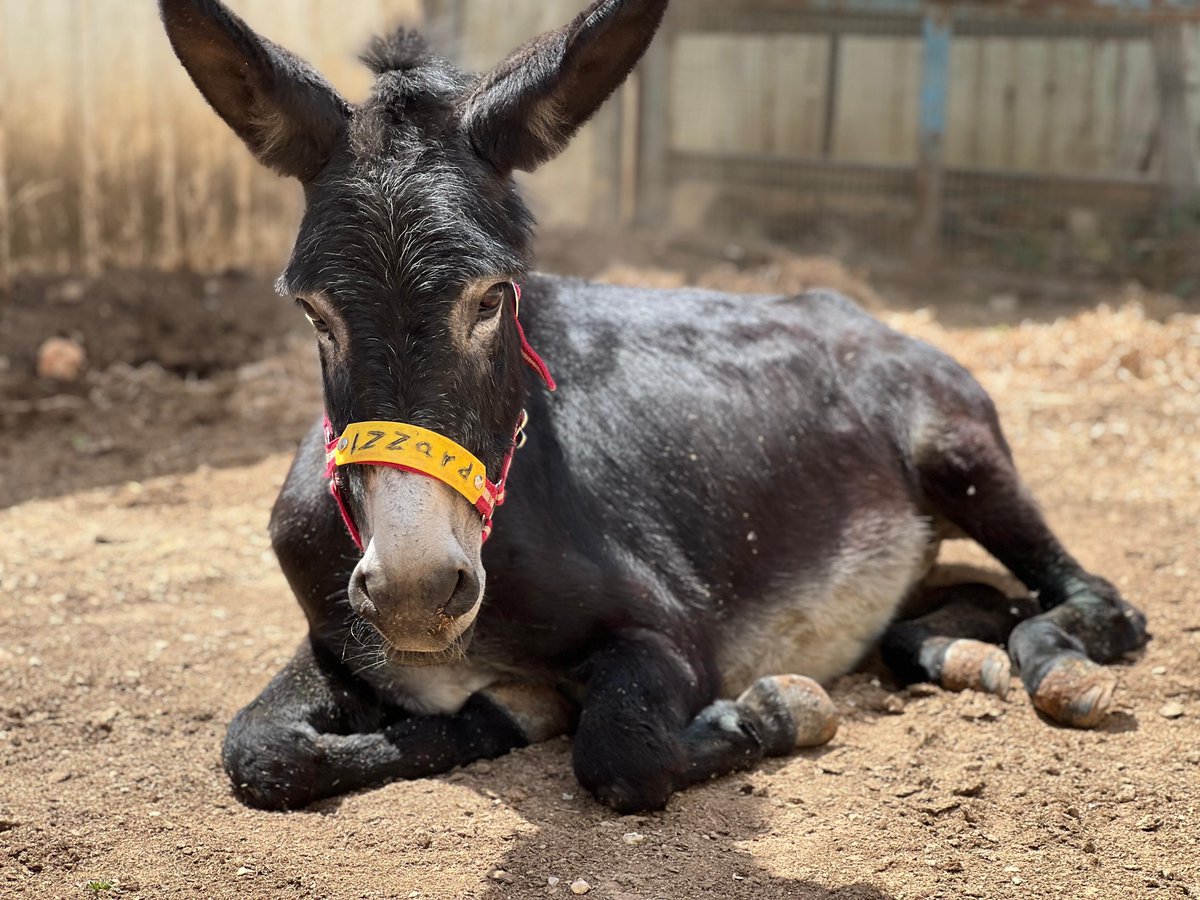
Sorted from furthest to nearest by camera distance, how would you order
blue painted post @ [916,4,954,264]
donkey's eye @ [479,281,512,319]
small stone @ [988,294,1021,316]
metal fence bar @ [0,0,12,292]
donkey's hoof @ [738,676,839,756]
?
blue painted post @ [916,4,954,264] < small stone @ [988,294,1021,316] < metal fence bar @ [0,0,12,292] < donkey's hoof @ [738,676,839,756] < donkey's eye @ [479,281,512,319]

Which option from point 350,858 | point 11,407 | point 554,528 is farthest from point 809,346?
point 11,407

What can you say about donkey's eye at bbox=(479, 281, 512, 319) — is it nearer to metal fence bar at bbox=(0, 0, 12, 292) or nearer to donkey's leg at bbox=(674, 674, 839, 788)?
donkey's leg at bbox=(674, 674, 839, 788)

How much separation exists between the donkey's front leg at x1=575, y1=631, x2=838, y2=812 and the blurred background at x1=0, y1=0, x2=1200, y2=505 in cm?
345

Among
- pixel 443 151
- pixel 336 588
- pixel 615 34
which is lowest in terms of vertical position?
pixel 336 588

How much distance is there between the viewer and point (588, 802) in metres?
3.06

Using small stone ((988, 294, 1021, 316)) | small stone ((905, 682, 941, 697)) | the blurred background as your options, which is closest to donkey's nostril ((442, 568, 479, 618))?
small stone ((905, 682, 941, 697))

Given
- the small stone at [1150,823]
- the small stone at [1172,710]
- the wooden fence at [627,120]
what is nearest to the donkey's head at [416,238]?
the small stone at [1150,823]

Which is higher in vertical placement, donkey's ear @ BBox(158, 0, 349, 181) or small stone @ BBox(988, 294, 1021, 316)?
donkey's ear @ BBox(158, 0, 349, 181)

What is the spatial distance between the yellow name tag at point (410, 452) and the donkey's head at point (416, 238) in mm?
26

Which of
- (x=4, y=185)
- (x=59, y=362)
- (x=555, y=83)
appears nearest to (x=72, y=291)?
(x=4, y=185)

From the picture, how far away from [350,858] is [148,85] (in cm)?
670

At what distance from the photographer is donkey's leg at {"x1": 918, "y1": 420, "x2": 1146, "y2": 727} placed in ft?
12.7

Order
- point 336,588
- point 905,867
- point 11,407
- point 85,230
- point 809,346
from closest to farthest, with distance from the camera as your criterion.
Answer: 1. point 905,867
2. point 336,588
3. point 809,346
4. point 11,407
5. point 85,230

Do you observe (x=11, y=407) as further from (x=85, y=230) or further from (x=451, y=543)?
(x=451, y=543)
